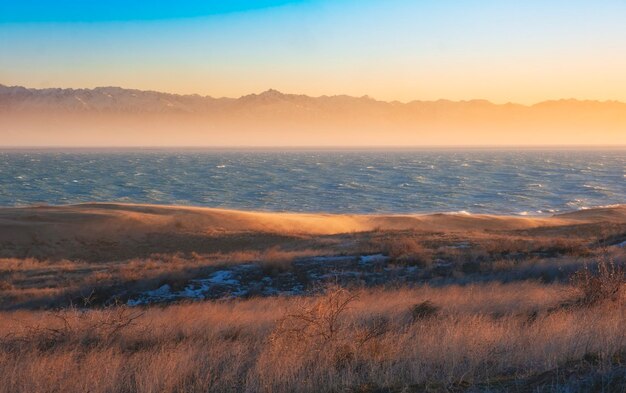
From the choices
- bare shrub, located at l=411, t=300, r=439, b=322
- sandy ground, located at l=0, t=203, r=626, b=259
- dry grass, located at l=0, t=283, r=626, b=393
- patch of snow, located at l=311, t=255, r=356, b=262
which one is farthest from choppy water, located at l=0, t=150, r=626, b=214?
dry grass, located at l=0, t=283, r=626, b=393

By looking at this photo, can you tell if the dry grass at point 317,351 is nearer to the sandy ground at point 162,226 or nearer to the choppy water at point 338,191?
the sandy ground at point 162,226

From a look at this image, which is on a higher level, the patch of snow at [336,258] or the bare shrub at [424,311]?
the bare shrub at [424,311]

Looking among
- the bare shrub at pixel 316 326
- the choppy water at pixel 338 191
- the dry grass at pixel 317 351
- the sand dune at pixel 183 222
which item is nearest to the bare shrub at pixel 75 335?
the dry grass at pixel 317 351

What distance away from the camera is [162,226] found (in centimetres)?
3875

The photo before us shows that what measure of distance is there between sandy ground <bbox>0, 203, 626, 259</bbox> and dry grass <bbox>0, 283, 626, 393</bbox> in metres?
25.0

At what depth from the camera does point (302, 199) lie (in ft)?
255

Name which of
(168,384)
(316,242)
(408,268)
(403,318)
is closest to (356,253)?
(408,268)

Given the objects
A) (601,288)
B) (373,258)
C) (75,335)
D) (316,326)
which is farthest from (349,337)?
(373,258)

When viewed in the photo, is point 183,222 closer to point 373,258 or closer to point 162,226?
point 162,226

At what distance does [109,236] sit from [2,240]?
18.8 feet

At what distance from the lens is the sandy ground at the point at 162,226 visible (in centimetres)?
3409

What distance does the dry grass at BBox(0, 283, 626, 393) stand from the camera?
19.4 feet

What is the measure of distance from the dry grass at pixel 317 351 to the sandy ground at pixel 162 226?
25.0 m

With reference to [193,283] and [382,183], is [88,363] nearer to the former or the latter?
[193,283]
